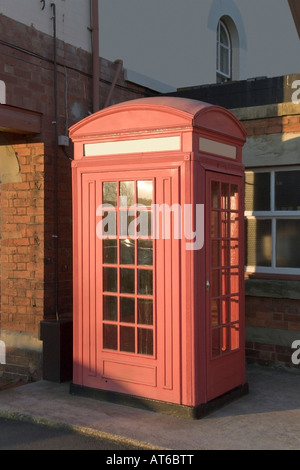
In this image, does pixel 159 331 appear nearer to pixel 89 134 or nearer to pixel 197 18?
pixel 89 134

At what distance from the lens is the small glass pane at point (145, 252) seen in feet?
19.2

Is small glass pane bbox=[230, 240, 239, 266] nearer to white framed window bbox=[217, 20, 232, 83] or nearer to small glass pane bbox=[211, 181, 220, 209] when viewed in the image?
small glass pane bbox=[211, 181, 220, 209]

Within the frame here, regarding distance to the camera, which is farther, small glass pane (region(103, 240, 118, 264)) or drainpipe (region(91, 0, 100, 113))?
drainpipe (region(91, 0, 100, 113))

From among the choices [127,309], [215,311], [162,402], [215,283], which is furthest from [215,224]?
[162,402]

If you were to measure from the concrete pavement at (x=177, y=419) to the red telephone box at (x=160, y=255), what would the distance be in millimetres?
161

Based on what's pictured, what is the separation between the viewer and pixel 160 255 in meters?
5.75

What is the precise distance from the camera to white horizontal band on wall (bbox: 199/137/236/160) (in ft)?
18.8

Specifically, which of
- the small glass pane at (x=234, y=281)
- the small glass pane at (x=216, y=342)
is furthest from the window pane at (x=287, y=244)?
the small glass pane at (x=216, y=342)

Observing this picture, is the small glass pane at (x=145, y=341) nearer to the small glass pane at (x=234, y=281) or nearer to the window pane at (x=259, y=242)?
the small glass pane at (x=234, y=281)

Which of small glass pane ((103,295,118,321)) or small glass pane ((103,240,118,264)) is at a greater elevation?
small glass pane ((103,240,118,264))

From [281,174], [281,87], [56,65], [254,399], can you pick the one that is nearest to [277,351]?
[254,399]

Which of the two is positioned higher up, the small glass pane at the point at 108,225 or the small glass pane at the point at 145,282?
the small glass pane at the point at 108,225

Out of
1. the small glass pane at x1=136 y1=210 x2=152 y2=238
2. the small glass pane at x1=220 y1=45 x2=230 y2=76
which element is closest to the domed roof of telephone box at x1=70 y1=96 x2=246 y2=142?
the small glass pane at x1=136 y1=210 x2=152 y2=238

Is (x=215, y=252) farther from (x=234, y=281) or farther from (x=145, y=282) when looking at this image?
(x=145, y=282)
